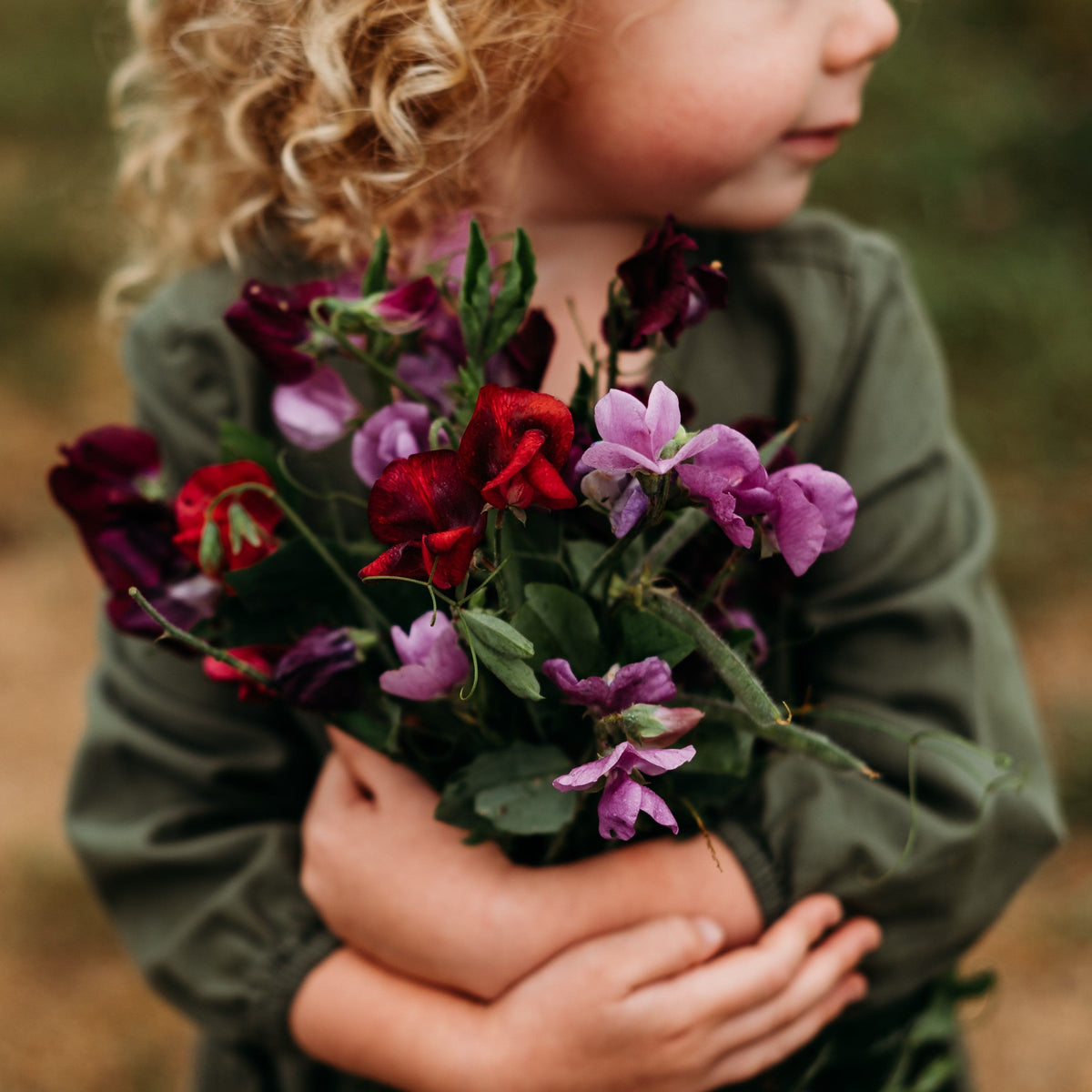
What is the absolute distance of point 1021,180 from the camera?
279 centimetres

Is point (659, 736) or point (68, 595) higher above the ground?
point (659, 736)

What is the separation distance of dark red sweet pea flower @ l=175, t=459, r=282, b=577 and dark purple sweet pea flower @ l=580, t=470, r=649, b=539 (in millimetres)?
205

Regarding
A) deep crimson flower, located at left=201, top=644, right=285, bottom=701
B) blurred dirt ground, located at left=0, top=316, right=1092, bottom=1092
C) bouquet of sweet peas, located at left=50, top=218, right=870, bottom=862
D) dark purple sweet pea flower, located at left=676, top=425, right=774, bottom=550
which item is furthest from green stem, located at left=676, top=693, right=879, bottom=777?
blurred dirt ground, located at left=0, top=316, right=1092, bottom=1092

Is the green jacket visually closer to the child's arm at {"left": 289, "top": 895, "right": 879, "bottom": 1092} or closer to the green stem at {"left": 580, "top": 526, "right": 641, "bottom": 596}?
the child's arm at {"left": 289, "top": 895, "right": 879, "bottom": 1092}

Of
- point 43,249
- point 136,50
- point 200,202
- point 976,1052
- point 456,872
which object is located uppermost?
point 136,50

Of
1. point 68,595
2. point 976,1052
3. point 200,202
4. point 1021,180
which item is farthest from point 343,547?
point 1021,180

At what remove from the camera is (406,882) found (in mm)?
791

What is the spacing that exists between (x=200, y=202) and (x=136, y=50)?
0.47ft

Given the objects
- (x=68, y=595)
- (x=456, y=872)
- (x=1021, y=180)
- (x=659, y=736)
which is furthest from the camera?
(x=1021, y=180)

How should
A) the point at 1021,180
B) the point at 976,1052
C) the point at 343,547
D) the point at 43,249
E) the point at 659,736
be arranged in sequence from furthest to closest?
the point at 43,249 < the point at 1021,180 < the point at 976,1052 < the point at 343,547 < the point at 659,736

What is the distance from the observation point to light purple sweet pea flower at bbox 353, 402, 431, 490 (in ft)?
1.96

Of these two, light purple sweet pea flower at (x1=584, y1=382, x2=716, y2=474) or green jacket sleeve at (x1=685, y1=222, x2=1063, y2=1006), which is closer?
light purple sweet pea flower at (x1=584, y1=382, x2=716, y2=474)

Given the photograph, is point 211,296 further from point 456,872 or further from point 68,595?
point 68,595

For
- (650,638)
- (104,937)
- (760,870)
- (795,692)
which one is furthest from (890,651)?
(104,937)
